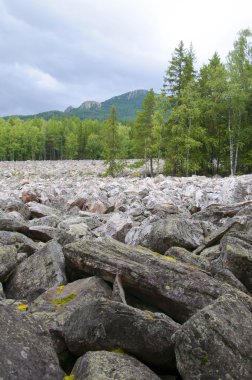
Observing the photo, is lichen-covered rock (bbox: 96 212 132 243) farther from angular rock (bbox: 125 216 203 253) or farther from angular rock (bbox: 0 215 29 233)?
angular rock (bbox: 0 215 29 233)

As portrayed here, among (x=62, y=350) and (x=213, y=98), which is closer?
(x=62, y=350)

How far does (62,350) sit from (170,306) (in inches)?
76.1

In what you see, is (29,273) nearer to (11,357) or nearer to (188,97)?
(11,357)

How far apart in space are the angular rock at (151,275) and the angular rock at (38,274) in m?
0.34

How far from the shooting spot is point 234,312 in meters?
4.92

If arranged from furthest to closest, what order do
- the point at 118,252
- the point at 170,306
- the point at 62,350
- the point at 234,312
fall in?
1. the point at 118,252
2. the point at 170,306
3. the point at 62,350
4. the point at 234,312

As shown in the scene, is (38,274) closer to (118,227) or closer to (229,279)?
(229,279)

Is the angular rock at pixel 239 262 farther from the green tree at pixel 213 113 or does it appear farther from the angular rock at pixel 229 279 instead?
the green tree at pixel 213 113

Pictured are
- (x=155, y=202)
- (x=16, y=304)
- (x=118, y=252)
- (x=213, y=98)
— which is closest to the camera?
(x=16, y=304)

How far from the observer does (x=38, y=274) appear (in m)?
7.95

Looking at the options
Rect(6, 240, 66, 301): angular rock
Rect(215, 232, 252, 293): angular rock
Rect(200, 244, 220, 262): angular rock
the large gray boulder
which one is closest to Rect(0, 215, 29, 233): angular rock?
Rect(6, 240, 66, 301): angular rock

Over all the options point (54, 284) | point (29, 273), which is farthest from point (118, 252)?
point (29, 273)

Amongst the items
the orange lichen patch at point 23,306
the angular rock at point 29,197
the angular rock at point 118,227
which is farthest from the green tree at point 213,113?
the orange lichen patch at point 23,306

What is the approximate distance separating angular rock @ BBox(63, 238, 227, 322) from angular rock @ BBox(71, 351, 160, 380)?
1666mm
